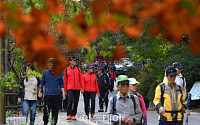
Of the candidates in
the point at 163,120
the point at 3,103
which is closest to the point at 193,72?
the point at 163,120

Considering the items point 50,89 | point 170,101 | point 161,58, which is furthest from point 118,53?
point 161,58

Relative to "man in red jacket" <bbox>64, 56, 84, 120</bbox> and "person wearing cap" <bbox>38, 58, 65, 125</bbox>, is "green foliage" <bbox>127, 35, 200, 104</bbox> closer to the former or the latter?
"man in red jacket" <bbox>64, 56, 84, 120</bbox>

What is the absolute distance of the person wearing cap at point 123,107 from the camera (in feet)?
21.2

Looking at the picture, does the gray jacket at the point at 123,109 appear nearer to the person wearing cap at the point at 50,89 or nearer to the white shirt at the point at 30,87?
the person wearing cap at the point at 50,89

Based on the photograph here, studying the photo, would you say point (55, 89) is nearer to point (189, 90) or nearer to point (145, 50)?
point (145, 50)

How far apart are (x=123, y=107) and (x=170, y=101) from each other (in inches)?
38.3

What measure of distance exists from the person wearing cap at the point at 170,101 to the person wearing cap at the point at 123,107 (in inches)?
21.8

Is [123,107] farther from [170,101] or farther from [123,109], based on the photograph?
[170,101]

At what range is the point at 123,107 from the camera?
6504 mm

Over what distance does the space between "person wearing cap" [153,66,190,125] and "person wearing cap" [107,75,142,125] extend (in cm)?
55

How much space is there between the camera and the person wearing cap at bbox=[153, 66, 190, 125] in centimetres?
698

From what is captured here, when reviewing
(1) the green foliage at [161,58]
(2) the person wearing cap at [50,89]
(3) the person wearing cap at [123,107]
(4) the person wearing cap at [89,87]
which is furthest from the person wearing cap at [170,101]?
(1) the green foliage at [161,58]

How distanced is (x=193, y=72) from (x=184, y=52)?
132cm

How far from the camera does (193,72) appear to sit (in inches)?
643
